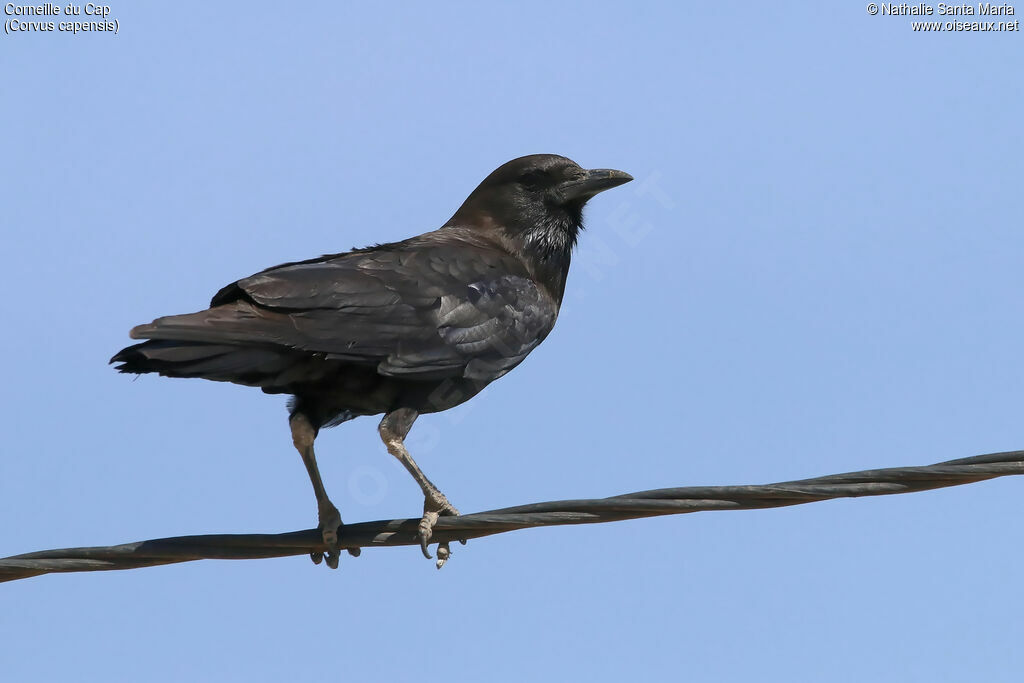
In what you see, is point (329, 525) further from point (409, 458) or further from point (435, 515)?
point (435, 515)

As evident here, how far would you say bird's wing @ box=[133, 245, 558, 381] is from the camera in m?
5.48

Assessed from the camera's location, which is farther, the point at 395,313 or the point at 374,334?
the point at 395,313

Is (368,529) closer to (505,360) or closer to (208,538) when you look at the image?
(208,538)

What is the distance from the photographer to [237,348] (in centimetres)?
531

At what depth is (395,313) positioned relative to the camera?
6074 mm

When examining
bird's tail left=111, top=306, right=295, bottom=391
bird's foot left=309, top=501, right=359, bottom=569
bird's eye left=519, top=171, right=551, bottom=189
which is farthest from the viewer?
bird's eye left=519, top=171, right=551, bottom=189

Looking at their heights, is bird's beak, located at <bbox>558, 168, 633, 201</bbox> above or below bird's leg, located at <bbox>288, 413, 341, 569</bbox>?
above

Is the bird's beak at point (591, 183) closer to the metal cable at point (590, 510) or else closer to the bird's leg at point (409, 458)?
the bird's leg at point (409, 458)

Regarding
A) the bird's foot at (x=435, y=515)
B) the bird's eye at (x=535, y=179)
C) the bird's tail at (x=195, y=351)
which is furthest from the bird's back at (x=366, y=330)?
the bird's eye at (x=535, y=179)

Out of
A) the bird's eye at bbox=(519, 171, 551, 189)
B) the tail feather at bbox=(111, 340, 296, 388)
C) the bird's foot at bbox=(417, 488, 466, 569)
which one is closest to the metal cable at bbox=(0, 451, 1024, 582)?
the bird's foot at bbox=(417, 488, 466, 569)

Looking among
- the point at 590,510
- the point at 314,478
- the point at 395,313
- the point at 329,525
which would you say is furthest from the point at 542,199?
the point at 590,510

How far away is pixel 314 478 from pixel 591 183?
276 centimetres

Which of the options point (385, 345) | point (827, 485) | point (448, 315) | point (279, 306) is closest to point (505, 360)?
point (448, 315)

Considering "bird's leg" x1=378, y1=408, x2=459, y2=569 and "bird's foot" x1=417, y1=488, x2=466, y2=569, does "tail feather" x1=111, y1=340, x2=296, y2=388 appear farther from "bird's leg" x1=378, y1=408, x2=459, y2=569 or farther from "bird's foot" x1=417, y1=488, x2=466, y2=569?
"bird's foot" x1=417, y1=488, x2=466, y2=569
